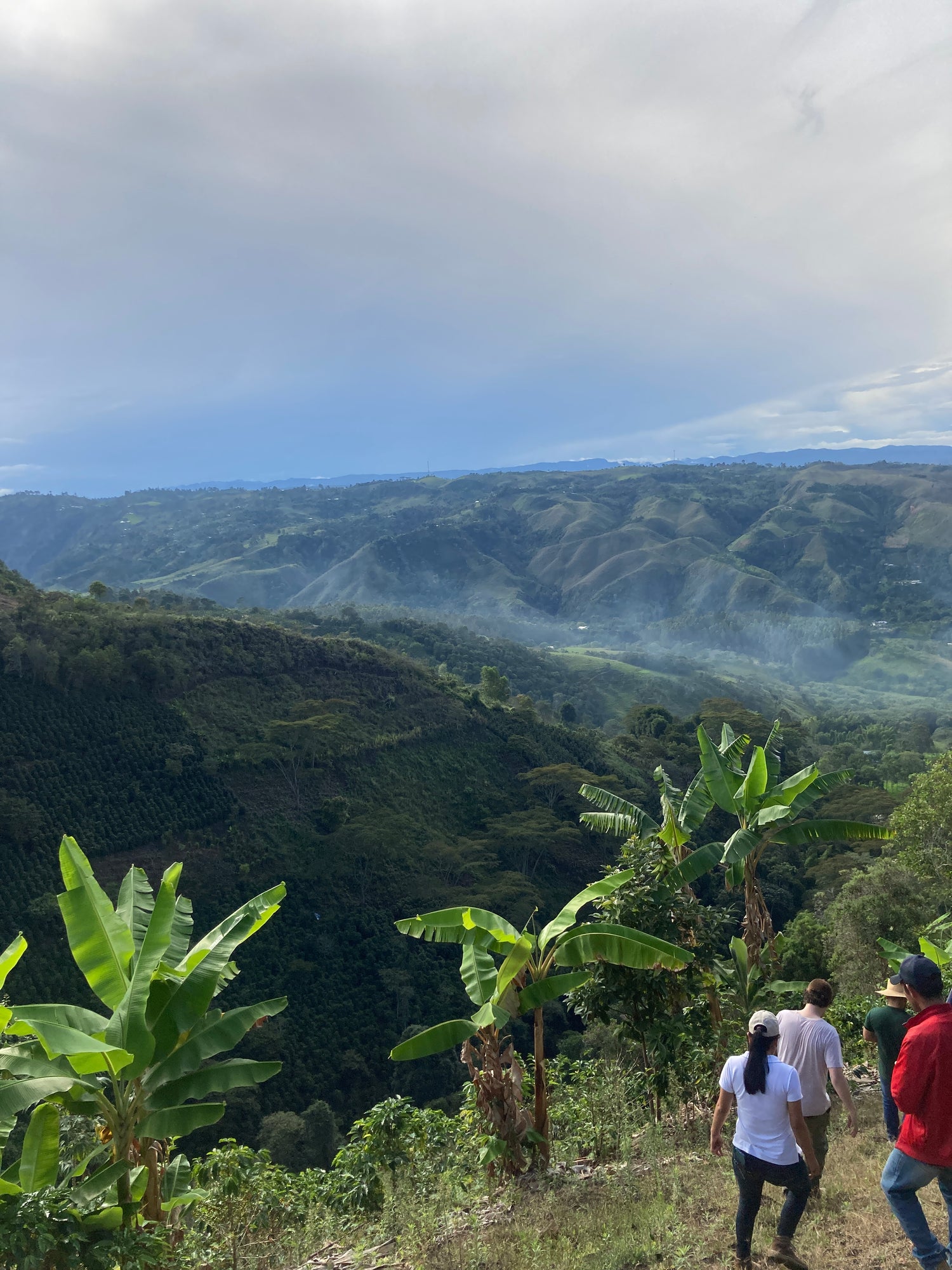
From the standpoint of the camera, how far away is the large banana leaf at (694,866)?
7.71 m

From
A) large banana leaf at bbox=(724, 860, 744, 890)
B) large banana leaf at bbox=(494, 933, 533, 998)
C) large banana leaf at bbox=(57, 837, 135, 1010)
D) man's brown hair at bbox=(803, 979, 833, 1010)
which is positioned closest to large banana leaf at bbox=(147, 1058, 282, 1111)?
large banana leaf at bbox=(57, 837, 135, 1010)

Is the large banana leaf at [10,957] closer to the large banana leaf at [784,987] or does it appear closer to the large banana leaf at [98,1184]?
the large banana leaf at [98,1184]

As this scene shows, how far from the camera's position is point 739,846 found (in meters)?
8.42

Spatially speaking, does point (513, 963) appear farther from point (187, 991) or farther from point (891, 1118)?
point (891, 1118)

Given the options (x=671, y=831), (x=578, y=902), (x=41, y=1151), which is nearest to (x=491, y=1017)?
(x=578, y=902)

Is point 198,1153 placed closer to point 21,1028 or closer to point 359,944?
point 359,944

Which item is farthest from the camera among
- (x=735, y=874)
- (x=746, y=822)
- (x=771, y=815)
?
(x=746, y=822)

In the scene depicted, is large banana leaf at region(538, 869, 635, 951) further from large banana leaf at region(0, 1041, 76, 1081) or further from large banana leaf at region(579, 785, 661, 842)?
large banana leaf at region(0, 1041, 76, 1081)

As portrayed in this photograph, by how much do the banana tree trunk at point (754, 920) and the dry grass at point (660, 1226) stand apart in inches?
98.4

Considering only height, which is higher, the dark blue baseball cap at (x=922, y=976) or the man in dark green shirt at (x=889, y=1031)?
the dark blue baseball cap at (x=922, y=976)

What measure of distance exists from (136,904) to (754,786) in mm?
6754

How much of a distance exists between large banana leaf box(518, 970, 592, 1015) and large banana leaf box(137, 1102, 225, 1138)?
8.14 feet

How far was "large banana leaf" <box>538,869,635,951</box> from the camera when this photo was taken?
6695mm

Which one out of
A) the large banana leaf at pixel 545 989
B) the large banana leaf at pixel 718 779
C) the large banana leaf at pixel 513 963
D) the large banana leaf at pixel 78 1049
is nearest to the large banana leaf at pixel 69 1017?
the large banana leaf at pixel 78 1049
